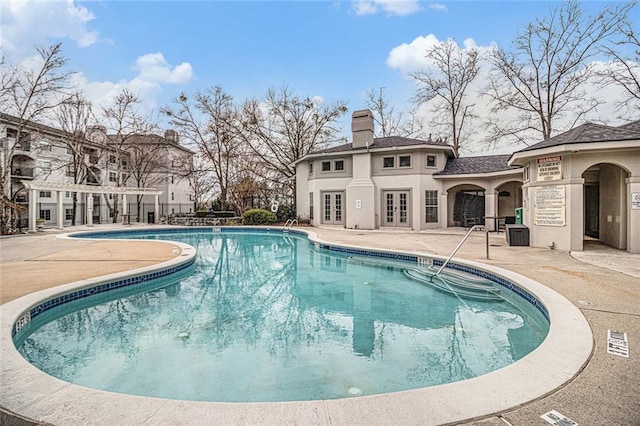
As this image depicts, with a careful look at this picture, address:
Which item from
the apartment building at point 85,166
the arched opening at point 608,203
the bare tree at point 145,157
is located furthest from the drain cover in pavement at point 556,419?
the bare tree at point 145,157

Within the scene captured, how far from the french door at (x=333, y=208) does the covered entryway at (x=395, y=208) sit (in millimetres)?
2397

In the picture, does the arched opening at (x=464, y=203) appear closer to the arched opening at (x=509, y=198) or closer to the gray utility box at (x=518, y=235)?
the arched opening at (x=509, y=198)

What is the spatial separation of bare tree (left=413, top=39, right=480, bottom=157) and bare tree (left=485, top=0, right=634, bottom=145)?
5.89 feet

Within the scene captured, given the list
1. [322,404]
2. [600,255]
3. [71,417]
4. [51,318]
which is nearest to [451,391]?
[322,404]

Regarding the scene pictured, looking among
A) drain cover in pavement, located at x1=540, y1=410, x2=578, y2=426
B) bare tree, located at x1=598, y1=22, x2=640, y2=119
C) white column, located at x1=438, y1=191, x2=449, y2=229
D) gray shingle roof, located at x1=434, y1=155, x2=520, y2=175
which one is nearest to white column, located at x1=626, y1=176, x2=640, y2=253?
gray shingle roof, located at x1=434, y1=155, x2=520, y2=175

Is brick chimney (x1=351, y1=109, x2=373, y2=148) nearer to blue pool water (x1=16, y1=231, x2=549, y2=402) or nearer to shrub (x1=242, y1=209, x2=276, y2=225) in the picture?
shrub (x1=242, y1=209, x2=276, y2=225)

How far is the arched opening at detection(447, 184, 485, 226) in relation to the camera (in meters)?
16.9

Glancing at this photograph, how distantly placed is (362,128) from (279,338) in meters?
14.3

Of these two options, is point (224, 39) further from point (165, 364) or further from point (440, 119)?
point (440, 119)

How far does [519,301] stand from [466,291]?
102cm

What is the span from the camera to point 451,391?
2.34m

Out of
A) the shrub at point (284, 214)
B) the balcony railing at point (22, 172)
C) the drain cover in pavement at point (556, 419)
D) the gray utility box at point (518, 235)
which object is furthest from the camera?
the balcony railing at point (22, 172)

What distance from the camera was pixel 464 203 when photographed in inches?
677

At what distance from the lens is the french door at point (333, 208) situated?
1800 cm
